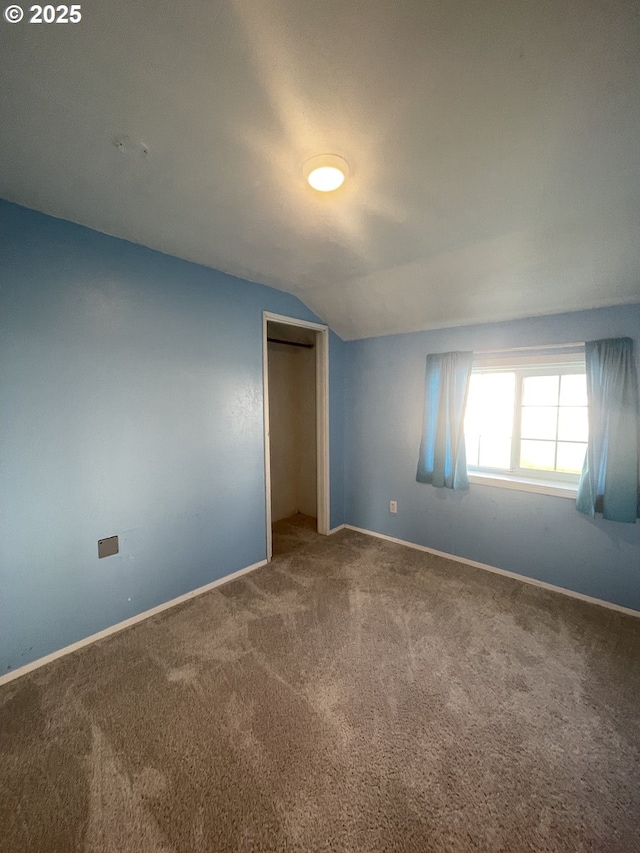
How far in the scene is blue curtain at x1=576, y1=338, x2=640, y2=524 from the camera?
2152 mm

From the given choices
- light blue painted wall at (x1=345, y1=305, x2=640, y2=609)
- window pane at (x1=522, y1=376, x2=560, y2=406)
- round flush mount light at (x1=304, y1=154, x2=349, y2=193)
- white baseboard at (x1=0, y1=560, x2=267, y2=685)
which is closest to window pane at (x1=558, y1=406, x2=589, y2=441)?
window pane at (x1=522, y1=376, x2=560, y2=406)

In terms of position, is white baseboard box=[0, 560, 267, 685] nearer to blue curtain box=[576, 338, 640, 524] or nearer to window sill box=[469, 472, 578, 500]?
window sill box=[469, 472, 578, 500]

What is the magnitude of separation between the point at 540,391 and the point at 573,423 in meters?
0.34

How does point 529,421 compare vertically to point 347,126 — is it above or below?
below

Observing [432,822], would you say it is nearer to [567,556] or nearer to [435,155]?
[567,556]

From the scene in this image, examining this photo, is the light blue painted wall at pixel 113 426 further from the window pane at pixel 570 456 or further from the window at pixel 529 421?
the window pane at pixel 570 456

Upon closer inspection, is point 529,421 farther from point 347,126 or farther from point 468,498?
point 347,126

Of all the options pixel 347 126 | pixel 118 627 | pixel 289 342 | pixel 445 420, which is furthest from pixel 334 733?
pixel 289 342

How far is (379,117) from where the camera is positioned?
43.6 inches

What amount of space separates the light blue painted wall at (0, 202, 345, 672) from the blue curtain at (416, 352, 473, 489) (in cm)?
157

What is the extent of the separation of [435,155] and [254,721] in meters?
2.52

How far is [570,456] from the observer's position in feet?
8.39

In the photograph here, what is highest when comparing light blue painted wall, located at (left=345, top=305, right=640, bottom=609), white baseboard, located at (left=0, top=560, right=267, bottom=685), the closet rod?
the closet rod

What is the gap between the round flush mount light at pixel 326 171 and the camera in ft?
4.27
